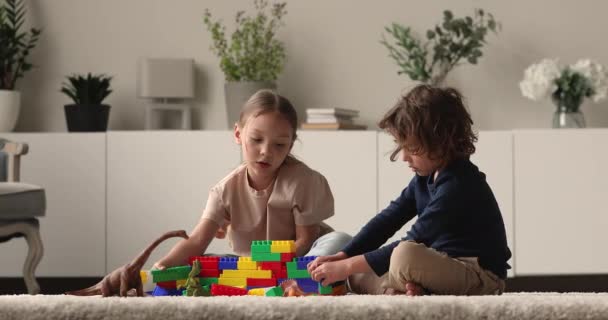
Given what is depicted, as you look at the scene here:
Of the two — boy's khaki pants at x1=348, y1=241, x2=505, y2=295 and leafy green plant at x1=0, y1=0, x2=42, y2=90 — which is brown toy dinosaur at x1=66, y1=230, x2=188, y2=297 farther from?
leafy green plant at x1=0, y1=0, x2=42, y2=90

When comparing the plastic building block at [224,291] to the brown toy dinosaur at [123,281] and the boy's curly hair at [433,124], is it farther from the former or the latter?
the boy's curly hair at [433,124]

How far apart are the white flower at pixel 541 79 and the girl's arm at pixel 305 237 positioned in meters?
2.14

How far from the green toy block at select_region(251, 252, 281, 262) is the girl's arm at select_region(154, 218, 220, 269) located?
1.19 feet

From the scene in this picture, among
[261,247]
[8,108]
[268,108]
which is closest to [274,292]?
[261,247]

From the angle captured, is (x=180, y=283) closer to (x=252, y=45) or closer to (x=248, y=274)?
(x=248, y=274)

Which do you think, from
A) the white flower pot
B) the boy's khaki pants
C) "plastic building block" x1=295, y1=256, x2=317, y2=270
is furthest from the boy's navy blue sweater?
the white flower pot

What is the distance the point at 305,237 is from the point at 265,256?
1.25ft

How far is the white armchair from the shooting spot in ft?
11.4

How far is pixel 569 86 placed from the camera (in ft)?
13.6

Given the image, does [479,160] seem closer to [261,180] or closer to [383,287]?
[261,180]

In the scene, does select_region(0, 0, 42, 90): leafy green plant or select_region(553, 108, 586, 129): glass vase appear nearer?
select_region(553, 108, 586, 129): glass vase

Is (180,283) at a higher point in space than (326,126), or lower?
lower

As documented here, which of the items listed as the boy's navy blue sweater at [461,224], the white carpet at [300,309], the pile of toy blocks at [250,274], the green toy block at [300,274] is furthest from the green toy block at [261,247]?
the white carpet at [300,309]

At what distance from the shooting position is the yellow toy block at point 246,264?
1.96 metres
